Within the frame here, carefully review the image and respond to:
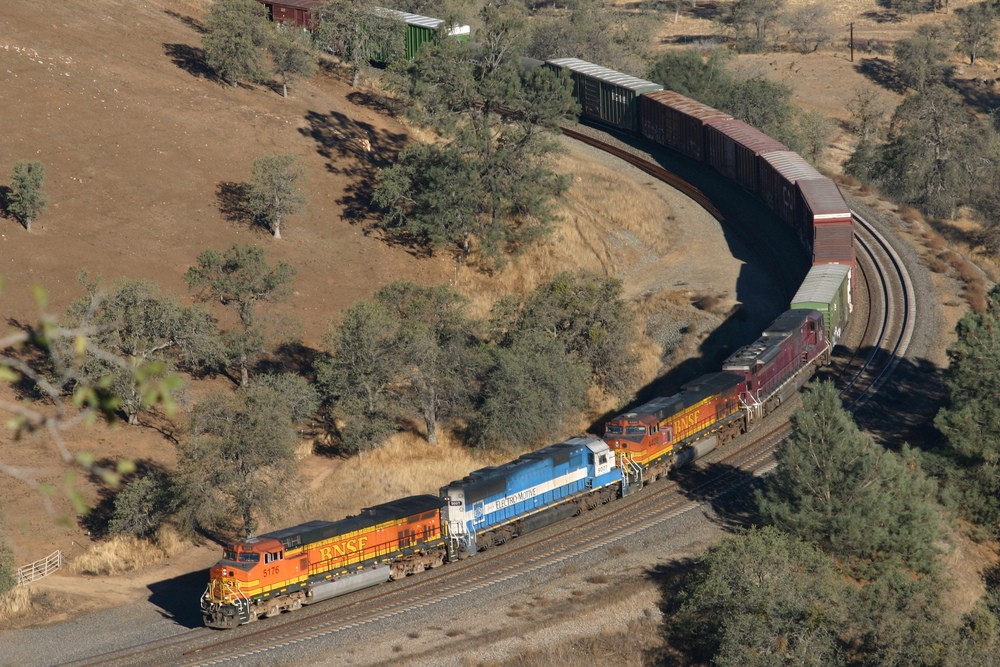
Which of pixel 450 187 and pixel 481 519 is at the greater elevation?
pixel 450 187

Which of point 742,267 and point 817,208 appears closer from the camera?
point 817,208

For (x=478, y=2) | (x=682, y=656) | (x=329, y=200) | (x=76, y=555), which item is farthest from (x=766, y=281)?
(x=478, y=2)

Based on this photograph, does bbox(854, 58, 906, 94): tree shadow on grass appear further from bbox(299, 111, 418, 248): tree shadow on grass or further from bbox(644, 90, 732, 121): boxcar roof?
bbox(299, 111, 418, 248): tree shadow on grass

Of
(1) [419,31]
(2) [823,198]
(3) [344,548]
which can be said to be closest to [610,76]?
(1) [419,31]

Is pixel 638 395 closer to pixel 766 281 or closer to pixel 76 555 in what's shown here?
pixel 766 281

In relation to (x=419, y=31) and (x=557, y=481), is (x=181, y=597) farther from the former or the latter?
(x=419, y=31)

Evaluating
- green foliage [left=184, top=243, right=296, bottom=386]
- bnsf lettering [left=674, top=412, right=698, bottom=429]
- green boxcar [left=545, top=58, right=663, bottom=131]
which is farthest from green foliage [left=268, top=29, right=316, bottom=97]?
bnsf lettering [left=674, top=412, right=698, bottom=429]

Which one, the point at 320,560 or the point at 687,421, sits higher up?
the point at 687,421
